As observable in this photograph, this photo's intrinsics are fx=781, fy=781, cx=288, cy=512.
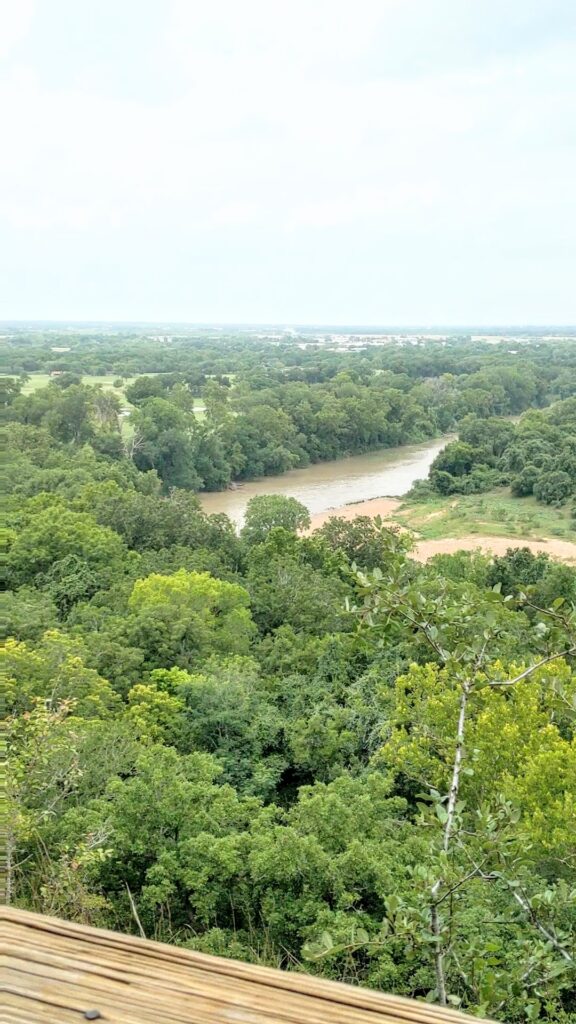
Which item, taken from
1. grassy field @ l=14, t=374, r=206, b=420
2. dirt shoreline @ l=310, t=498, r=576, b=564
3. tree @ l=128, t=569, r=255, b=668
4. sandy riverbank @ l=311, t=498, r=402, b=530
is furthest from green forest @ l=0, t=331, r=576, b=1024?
grassy field @ l=14, t=374, r=206, b=420

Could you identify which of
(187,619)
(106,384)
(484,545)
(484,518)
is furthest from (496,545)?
(106,384)

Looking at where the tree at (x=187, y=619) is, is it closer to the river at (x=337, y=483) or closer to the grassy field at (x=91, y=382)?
the river at (x=337, y=483)

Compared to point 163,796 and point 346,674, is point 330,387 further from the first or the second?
point 163,796

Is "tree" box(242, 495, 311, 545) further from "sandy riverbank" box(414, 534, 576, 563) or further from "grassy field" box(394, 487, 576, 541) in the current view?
"grassy field" box(394, 487, 576, 541)

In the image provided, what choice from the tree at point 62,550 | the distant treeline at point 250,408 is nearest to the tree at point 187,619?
the tree at point 62,550

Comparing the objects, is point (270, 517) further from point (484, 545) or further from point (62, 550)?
point (484, 545)

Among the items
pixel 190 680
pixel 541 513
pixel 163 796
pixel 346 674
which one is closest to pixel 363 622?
pixel 163 796
